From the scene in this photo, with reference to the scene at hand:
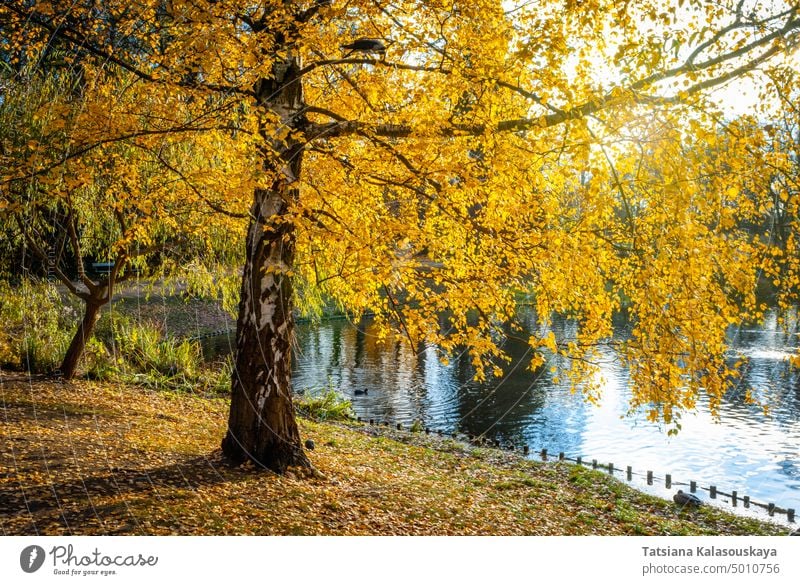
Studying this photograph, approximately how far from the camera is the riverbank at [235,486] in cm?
558

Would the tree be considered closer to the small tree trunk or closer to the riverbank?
the small tree trunk

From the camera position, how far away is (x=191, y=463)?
7.27 m

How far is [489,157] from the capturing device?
6.30 m

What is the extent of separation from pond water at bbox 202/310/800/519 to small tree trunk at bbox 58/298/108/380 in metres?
5.88

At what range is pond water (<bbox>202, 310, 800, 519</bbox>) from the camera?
43.4 ft

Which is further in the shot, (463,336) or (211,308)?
(211,308)

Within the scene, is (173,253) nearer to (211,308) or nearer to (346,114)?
(346,114)

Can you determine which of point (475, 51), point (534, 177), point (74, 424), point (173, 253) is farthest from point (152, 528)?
point (173, 253)

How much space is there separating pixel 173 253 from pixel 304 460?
605cm

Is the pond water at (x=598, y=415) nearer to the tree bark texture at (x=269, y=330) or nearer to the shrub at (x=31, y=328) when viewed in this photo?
the tree bark texture at (x=269, y=330)

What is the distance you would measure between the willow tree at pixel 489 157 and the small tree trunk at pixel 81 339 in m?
4.90
